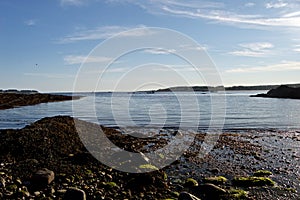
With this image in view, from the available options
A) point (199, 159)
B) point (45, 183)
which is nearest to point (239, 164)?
point (199, 159)

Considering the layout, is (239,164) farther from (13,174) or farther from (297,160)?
(13,174)

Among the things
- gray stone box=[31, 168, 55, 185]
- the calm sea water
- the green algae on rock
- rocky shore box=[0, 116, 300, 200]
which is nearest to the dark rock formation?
the calm sea water

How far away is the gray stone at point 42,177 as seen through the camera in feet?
44.0

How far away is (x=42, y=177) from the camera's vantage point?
13.5 metres

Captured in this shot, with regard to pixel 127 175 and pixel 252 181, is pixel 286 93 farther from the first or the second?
pixel 127 175

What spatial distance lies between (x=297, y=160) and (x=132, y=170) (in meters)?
12.3

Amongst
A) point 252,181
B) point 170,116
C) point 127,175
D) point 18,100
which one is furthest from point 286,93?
point 127,175

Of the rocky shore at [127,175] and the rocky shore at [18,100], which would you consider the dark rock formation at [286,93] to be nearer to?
the rocky shore at [18,100]

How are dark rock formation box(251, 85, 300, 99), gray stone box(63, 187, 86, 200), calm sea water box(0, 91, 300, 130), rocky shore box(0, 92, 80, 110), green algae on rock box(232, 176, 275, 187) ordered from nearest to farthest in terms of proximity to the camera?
gray stone box(63, 187, 86, 200)
green algae on rock box(232, 176, 275, 187)
calm sea water box(0, 91, 300, 130)
rocky shore box(0, 92, 80, 110)
dark rock formation box(251, 85, 300, 99)

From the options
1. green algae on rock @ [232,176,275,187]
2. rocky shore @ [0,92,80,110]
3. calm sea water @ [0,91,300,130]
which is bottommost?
green algae on rock @ [232,176,275,187]

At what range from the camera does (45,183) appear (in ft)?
44.1

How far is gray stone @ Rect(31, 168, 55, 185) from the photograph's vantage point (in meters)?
13.4

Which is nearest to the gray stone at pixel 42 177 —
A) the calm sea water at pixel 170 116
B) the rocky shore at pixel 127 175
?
the rocky shore at pixel 127 175

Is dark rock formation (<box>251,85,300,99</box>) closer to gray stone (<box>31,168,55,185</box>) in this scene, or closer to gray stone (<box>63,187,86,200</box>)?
gray stone (<box>31,168,55,185</box>)
